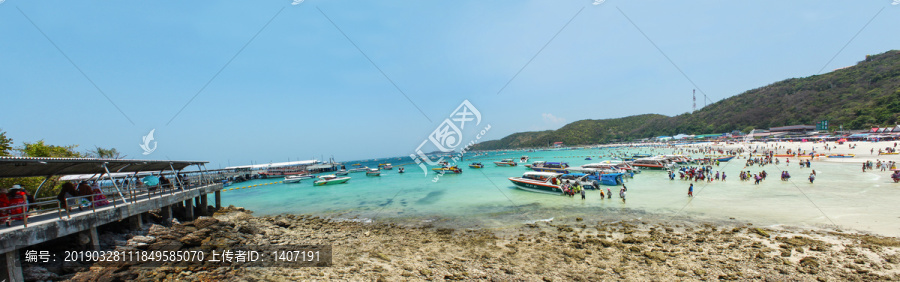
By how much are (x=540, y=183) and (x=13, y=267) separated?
23.4 m

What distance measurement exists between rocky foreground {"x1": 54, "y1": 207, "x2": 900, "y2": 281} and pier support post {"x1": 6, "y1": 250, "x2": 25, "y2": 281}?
Answer: 0.83 m

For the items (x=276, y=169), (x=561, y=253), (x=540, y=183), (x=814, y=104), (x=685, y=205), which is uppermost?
(x=814, y=104)

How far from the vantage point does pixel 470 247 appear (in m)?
11.4

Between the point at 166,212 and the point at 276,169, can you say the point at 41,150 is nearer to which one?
the point at 166,212

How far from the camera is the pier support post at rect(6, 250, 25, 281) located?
257 inches

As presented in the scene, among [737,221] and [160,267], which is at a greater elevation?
[160,267]

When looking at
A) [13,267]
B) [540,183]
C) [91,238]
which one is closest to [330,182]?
[540,183]

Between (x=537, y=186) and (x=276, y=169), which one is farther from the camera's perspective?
(x=276, y=169)

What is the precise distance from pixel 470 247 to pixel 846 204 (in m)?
18.5

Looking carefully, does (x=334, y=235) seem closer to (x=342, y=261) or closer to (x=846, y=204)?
(x=342, y=261)

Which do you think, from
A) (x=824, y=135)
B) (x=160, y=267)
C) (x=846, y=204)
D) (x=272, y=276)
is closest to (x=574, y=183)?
(x=846, y=204)

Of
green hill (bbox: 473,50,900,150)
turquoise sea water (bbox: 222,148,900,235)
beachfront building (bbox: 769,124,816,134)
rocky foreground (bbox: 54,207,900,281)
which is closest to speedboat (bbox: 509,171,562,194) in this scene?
turquoise sea water (bbox: 222,148,900,235)

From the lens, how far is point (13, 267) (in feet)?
21.8

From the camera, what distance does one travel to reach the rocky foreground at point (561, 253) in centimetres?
833
